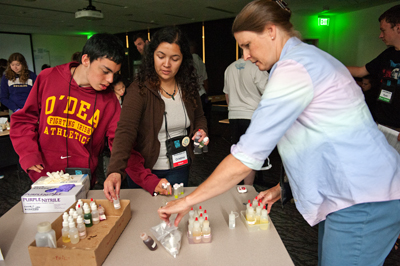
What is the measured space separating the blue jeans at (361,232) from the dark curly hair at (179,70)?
105 cm

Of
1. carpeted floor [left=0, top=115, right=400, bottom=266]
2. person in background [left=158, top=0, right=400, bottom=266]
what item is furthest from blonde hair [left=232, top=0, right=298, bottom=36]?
carpeted floor [left=0, top=115, right=400, bottom=266]

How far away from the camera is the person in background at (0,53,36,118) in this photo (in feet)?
13.8

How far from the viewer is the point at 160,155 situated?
1.60 meters

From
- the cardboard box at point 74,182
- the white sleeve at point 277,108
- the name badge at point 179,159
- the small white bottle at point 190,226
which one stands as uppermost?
the white sleeve at point 277,108

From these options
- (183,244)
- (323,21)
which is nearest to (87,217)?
(183,244)

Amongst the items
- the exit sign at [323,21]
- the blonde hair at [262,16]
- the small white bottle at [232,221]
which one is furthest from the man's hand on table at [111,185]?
the exit sign at [323,21]

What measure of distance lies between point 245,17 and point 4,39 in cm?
1233

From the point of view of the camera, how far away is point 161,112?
154cm

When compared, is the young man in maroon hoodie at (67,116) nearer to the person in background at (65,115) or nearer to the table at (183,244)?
the person in background at (65,115)

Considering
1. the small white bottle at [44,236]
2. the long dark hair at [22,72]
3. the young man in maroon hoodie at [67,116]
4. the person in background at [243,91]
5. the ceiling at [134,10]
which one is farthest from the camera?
the ceiling at [134,10]

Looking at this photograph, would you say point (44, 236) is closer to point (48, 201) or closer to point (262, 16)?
point (48, 201)

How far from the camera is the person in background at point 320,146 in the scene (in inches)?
32.0

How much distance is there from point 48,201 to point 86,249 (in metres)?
0.53

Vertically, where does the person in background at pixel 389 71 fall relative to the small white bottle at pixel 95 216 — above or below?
above
